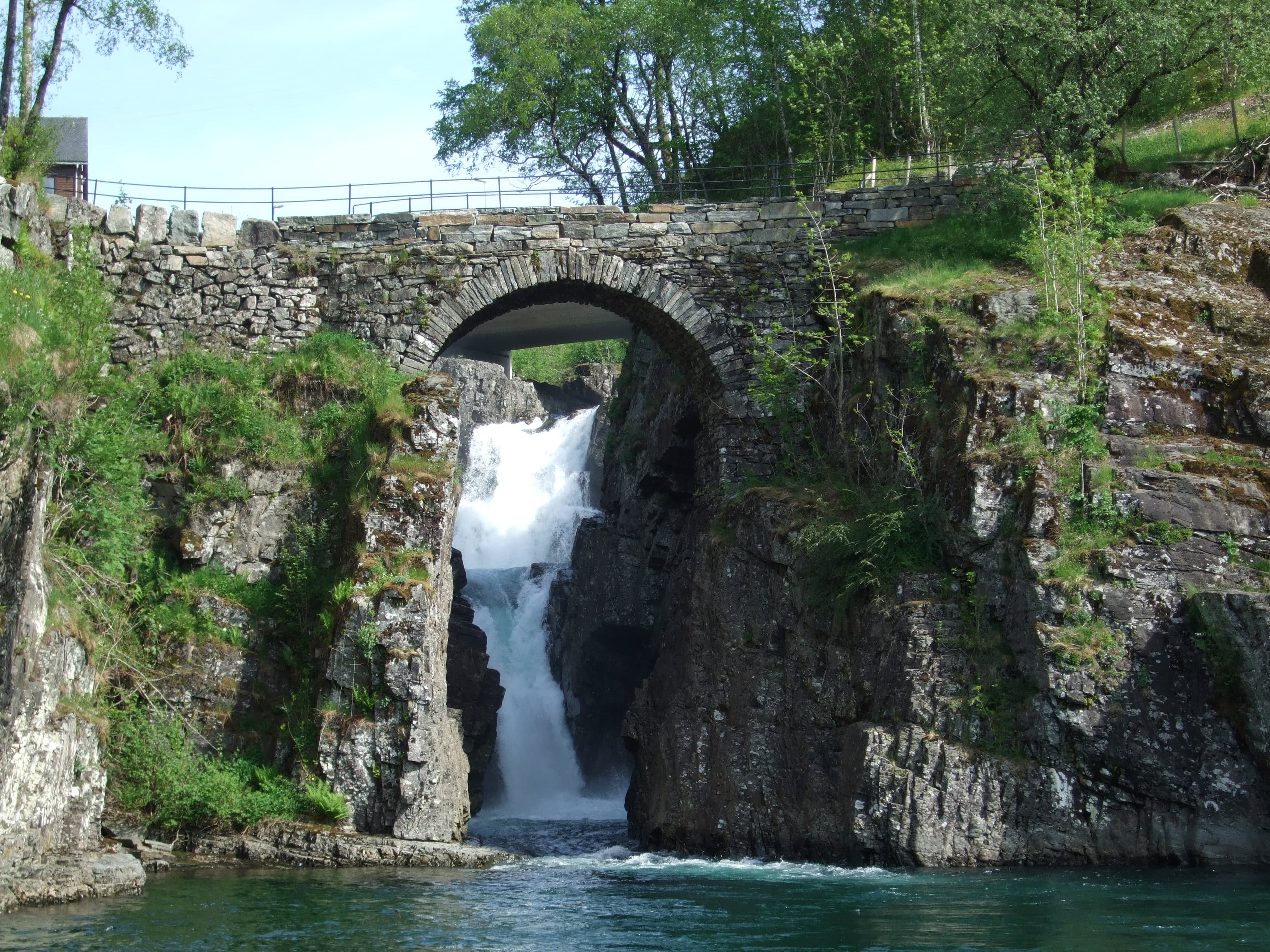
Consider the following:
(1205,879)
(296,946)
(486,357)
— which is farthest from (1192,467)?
(486,357)

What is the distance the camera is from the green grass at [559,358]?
60.1 metres

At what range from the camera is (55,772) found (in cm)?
1570

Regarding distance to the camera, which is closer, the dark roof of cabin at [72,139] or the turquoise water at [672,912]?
the turquoise water at [672,912]

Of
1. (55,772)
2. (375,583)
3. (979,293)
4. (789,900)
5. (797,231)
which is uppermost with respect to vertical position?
(797,231)

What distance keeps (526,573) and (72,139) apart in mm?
15456

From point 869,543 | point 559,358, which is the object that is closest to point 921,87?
point 869,543

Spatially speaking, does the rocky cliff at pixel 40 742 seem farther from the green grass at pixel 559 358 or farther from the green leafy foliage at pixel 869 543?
the green grass at pixel 559 358

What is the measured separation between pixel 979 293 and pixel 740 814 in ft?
29.1

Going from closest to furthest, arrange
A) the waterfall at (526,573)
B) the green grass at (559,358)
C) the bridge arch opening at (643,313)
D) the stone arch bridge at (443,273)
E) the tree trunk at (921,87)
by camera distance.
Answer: the stone arch bridge at (443,273)
the bridge arch opening at (643,313)
the tree trunk at (921,87)
the waterfall at (526,573)
the green grass at (559,358)

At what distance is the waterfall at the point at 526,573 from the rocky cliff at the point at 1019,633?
17.9 ft

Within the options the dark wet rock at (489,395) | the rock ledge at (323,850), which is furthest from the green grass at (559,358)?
the rock ledge at (323,850)

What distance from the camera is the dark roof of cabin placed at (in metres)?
31.1

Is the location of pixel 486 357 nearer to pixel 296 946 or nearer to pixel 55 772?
pixel 55 772

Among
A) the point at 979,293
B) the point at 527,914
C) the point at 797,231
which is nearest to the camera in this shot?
the point at 527,914
